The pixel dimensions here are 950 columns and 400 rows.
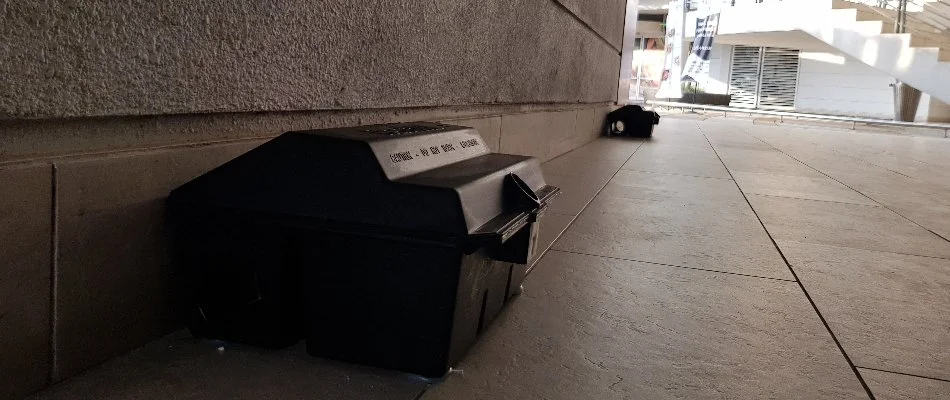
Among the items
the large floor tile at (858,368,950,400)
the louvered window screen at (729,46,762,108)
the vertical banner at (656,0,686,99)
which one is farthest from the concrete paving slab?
the louvered window screen at (729,46,762,108)

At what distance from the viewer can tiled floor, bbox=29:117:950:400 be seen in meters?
0.97

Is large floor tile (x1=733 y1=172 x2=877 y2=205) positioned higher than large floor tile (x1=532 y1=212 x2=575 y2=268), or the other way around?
large floor tile (x1=733 y1=172 x2=877 y2=205)

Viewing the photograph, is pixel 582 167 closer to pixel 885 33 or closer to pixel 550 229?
pixel 550 229

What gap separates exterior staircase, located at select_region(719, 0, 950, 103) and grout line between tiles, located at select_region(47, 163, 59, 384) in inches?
487

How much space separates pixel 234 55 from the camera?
1.14 meters

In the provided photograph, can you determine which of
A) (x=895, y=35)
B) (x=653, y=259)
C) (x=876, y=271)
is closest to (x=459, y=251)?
(x=653, y=259)

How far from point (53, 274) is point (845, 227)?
90.4 inches

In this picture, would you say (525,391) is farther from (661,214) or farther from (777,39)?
(777,39)

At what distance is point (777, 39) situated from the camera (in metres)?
18.0

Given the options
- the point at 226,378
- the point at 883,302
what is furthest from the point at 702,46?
the point at 226,378

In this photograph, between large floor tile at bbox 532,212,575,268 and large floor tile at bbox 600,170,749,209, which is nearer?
large floor tile at bbox 532,212,575,268

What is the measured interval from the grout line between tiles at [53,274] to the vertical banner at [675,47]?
59.0 feet

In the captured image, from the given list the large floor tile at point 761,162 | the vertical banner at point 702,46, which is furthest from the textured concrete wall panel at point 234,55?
the vertical banner at point 702,46

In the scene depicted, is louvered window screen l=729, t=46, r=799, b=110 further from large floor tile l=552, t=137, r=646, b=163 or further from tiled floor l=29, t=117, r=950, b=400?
tiled floor l=29, t=117, r=950, b=400
